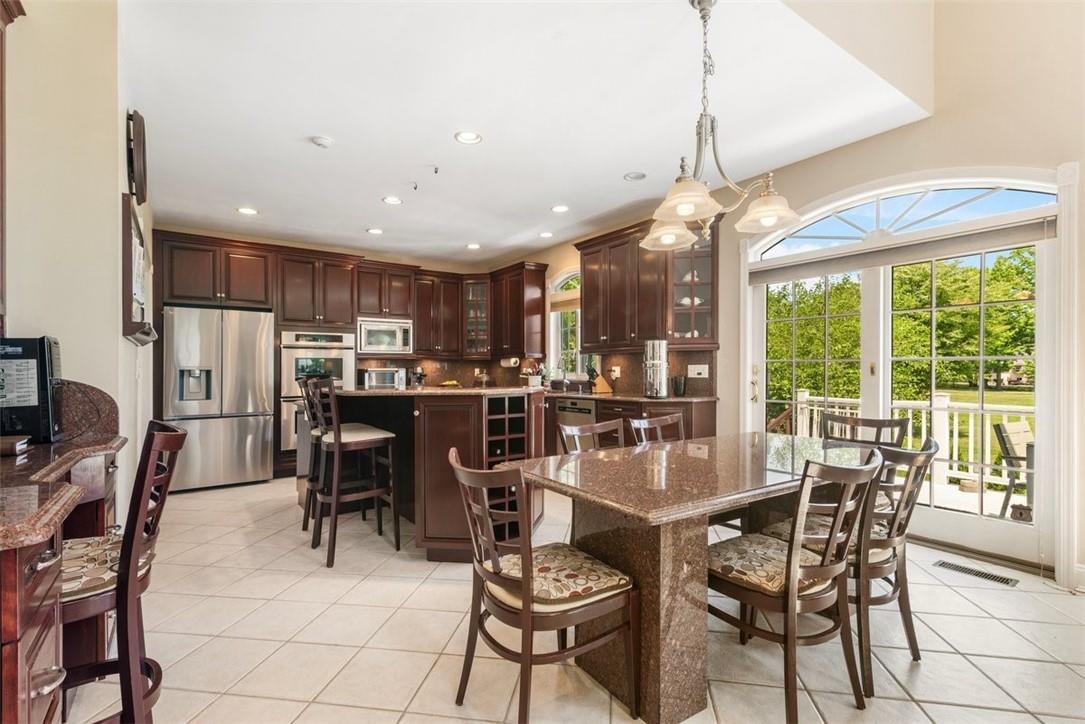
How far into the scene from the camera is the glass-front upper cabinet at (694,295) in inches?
167

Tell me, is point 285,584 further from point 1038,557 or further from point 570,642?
point 1038,557

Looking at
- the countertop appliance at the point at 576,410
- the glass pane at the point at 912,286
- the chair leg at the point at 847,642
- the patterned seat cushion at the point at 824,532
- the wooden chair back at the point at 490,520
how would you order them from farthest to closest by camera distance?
the countertop appliance at the point at 576,410, the glass pane at the point at 912,286, the patterned seat cushion at the point at 824,532, the chair leg at the point at 847,642, the wooden chair back at the point at 490,520

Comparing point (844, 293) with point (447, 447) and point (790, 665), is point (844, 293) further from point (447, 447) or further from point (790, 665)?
point (447, 447)

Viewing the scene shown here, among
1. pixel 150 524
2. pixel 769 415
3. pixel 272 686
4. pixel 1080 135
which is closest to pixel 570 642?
pixel 272 686

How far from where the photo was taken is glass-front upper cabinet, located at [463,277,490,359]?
22.0 feet

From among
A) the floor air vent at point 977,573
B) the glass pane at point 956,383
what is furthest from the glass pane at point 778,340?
the floor air vent at point 977,573

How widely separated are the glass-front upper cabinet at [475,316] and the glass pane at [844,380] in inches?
168

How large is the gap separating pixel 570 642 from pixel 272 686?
45.4 inches

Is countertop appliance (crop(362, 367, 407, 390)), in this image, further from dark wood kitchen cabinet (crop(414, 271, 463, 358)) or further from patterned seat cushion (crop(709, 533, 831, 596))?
patterned seat cushion (crop(709, 533, 831, 596))

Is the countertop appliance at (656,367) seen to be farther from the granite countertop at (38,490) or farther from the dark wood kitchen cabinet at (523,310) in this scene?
the granite countertop at (38,490)

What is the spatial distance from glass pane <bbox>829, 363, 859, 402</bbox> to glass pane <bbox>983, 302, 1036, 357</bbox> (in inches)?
28.3

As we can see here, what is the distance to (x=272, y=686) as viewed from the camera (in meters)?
1.80

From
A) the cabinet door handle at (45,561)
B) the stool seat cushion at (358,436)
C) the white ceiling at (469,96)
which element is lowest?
the stool seat cushion at (358,436)

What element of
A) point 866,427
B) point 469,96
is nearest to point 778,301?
point 866,427
